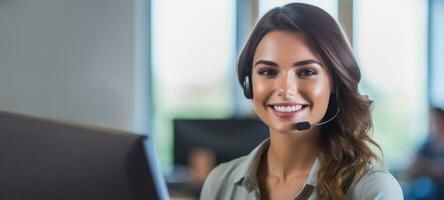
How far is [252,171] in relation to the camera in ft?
4.11

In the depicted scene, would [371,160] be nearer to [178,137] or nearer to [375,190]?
[375,190]

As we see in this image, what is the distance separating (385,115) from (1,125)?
4586 mm

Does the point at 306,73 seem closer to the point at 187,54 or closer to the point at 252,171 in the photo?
the point at 252,171

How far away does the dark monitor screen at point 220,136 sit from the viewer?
8.11 ft

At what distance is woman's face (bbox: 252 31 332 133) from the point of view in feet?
3.56

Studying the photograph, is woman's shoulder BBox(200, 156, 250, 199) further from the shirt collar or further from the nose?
the nose

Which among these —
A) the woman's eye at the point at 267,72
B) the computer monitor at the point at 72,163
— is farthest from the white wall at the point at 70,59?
the computer monitor at the point at 72,163

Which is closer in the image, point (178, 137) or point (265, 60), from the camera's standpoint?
point (265, 60)

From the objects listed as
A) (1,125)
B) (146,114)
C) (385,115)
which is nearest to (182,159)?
(1,125)

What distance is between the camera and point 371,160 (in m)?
1.18

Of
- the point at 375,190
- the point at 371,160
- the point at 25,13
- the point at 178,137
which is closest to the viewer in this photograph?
the point at 375,190

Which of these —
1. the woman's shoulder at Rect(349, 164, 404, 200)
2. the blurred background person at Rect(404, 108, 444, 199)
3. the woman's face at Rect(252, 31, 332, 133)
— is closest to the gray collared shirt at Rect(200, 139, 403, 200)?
the woman's shoulder at Rect(349, 164, 404, 200)

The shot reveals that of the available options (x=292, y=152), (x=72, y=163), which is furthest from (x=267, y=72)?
(x=72, y=163)

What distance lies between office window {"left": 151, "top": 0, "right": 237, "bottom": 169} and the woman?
374 centimetres
